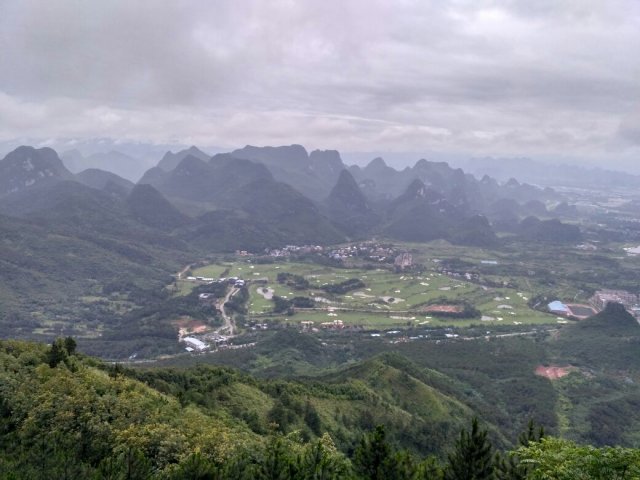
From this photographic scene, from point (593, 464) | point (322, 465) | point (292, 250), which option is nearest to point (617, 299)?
point (292, 250)

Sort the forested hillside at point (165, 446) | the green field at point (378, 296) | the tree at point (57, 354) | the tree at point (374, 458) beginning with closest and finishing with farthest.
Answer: the forested hillside at point (165, 446)
the tree at point (374, 458)
the tree at point (57, 354)
the green field at point (378, 296)

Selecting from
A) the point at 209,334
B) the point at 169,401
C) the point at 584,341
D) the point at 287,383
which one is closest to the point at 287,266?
the point at 209,334

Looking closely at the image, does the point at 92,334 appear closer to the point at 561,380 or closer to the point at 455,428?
the point at 455,428

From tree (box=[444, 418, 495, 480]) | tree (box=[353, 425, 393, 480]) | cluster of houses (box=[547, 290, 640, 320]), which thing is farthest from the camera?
cluster of houses (box=[547, 290, 640, 320])

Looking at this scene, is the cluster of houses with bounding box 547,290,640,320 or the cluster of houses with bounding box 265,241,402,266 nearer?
the cluster of houses with bounding box 547,290,640,320

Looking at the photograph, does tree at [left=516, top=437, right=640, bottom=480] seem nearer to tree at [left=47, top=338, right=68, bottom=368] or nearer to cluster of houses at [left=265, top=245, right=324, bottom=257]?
tree at [left=47, top=338, right=68, bottom=368]

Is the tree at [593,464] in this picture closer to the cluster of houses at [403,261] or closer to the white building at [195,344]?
the white building at [195,344]

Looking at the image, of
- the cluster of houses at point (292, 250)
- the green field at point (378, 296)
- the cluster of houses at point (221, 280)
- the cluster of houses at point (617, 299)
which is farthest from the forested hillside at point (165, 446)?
the cluster of houses at point (292, 250)

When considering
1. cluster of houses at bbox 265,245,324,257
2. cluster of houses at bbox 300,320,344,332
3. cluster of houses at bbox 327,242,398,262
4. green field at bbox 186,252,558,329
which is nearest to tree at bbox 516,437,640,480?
cluster of houses at bbox 300,320,344,332
